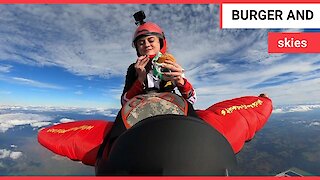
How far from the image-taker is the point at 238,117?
2949mm

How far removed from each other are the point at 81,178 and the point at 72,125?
2.29 metres

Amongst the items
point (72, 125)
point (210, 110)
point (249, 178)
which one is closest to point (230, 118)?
point (210, 110)

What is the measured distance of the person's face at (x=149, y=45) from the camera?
8.46 ft

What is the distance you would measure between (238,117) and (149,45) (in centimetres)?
106

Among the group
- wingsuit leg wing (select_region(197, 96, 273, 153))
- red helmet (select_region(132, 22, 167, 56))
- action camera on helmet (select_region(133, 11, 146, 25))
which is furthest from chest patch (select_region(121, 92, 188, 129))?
action camera on helmet (select_region(133, 11, 146, 25))

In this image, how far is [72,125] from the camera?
125 inches

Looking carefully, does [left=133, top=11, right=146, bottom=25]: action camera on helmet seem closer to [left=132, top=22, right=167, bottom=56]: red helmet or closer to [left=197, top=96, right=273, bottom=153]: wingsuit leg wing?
[left=132, top=22, right=167, bottom=56]: red helmet

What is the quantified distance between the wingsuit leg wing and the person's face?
0.72 meters

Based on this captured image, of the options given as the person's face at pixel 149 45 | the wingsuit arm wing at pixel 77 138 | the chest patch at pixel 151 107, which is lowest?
the wingsuit arm wing at pixel 77 138

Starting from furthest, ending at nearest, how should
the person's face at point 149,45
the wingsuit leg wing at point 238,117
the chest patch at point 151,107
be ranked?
the wingsuit leg wing at point 238,117, the person's face at point 149,45, the chest patch at point 151,107

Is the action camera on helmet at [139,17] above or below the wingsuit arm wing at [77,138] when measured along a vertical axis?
above

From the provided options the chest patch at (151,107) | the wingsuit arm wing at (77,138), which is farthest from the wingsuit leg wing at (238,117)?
the wingsuit arm wing at (77,138)

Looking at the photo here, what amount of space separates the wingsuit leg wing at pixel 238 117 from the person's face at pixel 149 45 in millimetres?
721

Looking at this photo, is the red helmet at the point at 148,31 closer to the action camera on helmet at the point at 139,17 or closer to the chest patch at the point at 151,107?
the action camera on helmet at the point at 139,17
